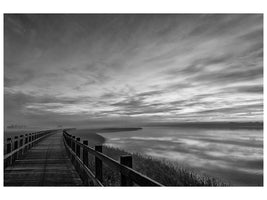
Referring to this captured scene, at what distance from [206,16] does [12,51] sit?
11494 mm

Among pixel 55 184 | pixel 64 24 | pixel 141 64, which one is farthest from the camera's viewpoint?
pixel 141 64

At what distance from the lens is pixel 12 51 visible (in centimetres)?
1304

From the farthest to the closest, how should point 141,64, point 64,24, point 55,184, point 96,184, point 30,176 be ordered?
point 141,64 < point 64,24 < point 30,176 < point 55,184 < point 96,184

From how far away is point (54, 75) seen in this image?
18344 mm

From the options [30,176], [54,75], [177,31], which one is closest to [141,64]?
[177,31]

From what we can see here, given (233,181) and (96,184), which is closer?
(96,184)

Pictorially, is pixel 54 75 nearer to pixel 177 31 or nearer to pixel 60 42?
pixel 60 42

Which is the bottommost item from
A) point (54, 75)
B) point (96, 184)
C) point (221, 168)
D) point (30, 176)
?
point (221, 168)

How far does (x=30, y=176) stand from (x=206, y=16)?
11974 mm
